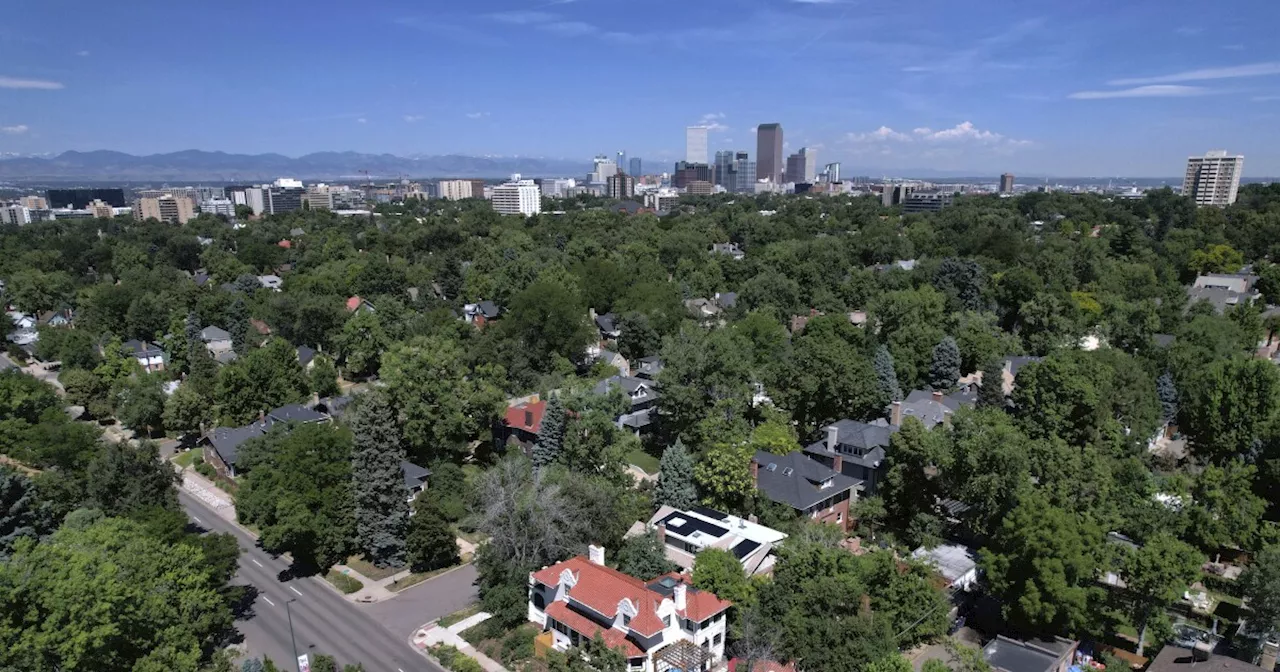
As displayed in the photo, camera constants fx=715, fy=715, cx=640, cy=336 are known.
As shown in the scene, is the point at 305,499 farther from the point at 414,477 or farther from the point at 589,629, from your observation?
the point at 589,629

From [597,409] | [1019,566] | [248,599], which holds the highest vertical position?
[597,409]

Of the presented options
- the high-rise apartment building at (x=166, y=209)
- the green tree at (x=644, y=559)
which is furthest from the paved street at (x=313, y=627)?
the high-rise apartment building at (x=166, y=209)

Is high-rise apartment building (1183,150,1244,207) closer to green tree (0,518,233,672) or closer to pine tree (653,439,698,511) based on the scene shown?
pine tree (653,439,698,511)

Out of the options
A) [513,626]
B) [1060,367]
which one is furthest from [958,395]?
[513,626]

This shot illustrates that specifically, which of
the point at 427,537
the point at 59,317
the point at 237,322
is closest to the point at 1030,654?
the point at 427,537

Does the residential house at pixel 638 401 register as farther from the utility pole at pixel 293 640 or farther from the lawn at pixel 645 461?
the utility pole at pixel 293 640

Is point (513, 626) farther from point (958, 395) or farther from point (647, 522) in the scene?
point (958, 395)

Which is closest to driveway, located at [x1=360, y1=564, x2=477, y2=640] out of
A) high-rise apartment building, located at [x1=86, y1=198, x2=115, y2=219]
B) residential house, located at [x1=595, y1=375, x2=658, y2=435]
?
residential house, located at [x1=595, y1=375, x2=658, y2=435]
